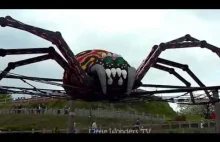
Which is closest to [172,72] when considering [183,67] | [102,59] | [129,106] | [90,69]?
[183,67]

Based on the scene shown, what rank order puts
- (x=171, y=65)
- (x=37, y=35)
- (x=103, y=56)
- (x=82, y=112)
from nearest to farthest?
(x=37, y=35)
(x=103, y=56)
(x=171, y=65)
(x=82, y=112)

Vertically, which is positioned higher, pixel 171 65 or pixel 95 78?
pixel 171 65

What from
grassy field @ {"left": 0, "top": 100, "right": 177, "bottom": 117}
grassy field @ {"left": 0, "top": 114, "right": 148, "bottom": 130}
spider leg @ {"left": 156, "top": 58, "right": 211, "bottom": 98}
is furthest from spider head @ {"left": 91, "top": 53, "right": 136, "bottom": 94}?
grassy field @ {"left": 0, "top": 100, "right": 177, "bottom": 117}

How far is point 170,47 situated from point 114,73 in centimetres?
143

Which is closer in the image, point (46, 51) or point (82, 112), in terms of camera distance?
point (46, 51)

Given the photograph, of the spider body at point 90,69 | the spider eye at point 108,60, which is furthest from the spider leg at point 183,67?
the spider eye at point 108,60

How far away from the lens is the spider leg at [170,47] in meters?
6.41

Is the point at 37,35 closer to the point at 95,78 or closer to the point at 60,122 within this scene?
the point at 95,78

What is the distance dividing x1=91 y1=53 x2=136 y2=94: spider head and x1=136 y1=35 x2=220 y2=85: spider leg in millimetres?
365

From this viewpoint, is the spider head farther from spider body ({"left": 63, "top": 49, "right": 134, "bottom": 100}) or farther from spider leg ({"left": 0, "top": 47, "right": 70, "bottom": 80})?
spider leg ({"left": 0, "top": 47, "right": 70, "bottom": 80})

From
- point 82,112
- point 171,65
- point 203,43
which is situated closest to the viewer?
point 203,43
